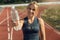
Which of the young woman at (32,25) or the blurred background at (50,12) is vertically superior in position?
the young woman at (32,25)

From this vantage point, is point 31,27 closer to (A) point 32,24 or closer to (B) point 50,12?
(A) point 32,24

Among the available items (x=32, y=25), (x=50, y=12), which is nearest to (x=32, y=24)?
(x=32, y=25)

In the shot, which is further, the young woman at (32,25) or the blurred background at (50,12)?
the blurred background at (50,12)

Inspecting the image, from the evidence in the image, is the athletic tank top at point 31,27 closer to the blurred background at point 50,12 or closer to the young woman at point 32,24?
the young woman at point 32,24

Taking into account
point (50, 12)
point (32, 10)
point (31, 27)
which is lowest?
point (50, 12)

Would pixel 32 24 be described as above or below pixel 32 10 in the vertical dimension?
below

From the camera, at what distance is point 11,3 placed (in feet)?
53.9

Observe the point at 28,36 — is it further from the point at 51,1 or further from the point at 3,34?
the point at 51,1

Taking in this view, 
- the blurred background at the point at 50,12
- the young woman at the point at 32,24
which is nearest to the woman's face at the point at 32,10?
the young woman at the point at 32,24

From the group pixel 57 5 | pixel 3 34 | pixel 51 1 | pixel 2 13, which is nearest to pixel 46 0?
pixel 51 1

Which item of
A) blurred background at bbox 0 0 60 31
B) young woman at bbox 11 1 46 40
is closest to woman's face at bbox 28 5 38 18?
young woman at bbox 11 1 46 40

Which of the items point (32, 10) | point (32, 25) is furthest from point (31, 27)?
point (32, 10)

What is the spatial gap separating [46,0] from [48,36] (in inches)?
320

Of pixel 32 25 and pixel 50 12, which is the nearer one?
pixel 32 25
